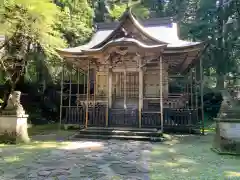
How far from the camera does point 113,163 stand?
5.57 metres

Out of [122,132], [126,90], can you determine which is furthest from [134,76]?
[122,132]

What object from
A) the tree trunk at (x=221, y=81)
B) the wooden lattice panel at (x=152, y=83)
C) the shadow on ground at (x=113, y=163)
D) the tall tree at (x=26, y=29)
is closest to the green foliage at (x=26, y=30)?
the tall tree at (x=26, y=29)

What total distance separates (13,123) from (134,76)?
7148mm

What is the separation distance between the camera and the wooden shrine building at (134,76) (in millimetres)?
10406

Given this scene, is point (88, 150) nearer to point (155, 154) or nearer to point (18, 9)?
point (155, 154)

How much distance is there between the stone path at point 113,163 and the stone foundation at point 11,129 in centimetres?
79

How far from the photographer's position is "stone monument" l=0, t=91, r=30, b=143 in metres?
8.37

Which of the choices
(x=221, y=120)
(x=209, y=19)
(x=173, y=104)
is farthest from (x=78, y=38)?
(x=221, y=120)

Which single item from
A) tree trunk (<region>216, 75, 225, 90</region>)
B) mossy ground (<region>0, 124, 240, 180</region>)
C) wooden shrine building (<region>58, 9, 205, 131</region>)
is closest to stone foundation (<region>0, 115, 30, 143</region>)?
mossy ground (<region>0, 124, 240, 180</region>)

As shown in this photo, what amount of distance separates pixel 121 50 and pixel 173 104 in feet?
11.5

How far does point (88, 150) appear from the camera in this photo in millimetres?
7152

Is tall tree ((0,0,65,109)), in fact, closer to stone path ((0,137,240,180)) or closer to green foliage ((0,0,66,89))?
green foliage ((0,0,66,89))

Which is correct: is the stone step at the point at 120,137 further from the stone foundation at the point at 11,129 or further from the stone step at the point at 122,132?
the stone foundation at the point at 11,129

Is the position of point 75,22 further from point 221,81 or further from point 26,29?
point 221,81
